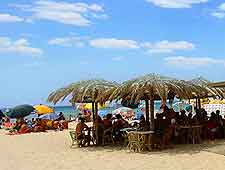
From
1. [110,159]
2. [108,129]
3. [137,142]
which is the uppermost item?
[108,129]

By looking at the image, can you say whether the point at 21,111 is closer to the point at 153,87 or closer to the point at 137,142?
the point at 137,142

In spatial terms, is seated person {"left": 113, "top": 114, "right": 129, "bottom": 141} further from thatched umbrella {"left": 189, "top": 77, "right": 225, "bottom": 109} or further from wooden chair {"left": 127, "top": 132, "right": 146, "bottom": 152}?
thatched umbrella {"left": 189, "top": 77, "right": 225, "bottom": 109}

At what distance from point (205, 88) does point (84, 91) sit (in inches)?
158

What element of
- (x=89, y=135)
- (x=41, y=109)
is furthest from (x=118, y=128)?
(x=41, y=109)

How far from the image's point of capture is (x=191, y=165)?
10.3m

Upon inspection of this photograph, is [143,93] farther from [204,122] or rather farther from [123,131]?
[204,122]

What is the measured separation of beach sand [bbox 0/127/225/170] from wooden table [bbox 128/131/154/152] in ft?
1.04

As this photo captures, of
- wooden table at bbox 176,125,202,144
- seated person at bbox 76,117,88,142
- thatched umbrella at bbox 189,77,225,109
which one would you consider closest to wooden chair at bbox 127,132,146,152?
wooden table at bbox 176,125,202,144

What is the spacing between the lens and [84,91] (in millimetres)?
14328

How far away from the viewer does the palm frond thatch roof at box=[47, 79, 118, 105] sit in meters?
14.4

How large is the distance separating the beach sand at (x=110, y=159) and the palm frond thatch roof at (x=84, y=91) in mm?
1684

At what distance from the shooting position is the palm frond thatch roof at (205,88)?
47.4ft

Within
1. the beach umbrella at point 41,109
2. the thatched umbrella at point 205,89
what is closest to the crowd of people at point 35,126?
the beach umbrella at point 41,109

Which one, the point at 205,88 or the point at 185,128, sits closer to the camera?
the point at 185,128
